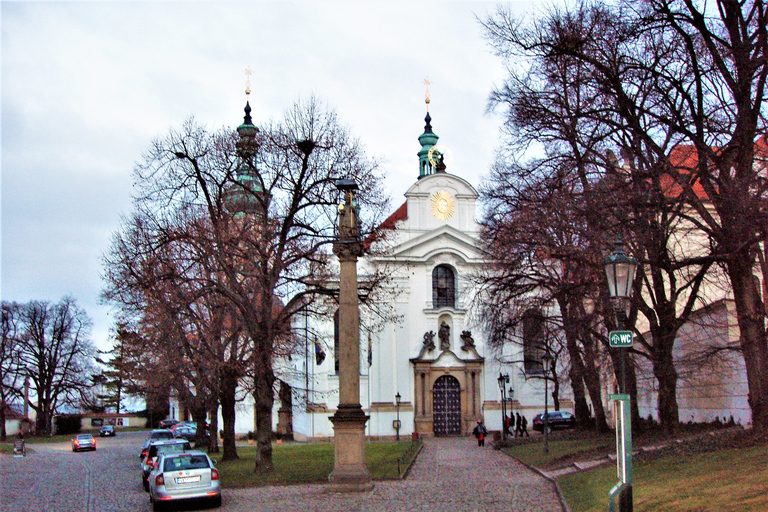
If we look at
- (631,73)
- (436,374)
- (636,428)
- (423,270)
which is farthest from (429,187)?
(631,73)


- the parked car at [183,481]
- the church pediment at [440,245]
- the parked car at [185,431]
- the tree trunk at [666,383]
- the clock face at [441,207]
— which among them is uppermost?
the clock face at [441,207]

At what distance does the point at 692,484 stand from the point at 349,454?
8.97 meters

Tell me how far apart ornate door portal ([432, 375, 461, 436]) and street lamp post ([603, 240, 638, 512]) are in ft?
131

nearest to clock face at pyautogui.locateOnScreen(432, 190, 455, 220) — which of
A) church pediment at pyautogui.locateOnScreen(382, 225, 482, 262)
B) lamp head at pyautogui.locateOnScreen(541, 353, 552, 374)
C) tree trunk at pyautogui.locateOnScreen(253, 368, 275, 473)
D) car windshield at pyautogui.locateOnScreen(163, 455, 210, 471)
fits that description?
church pediment at pyautogui.locateOnScreen(382, 225, 482, 262)

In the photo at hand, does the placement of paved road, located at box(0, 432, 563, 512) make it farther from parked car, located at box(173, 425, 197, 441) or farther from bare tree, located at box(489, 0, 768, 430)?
parked car, located at box(173, 425, 197, 441)

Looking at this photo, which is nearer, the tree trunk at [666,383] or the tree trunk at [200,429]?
the tree trunk at [666,383]

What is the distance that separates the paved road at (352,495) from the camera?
60.3ft

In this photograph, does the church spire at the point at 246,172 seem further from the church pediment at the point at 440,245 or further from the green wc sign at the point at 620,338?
the church pediment at the point at 440,245

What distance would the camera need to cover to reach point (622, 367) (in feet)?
37.0

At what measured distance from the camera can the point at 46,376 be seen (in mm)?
71750

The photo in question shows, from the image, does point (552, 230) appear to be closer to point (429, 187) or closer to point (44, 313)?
point (429, 187)

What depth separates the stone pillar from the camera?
21.2 meters

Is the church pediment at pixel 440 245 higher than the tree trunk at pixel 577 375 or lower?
higher

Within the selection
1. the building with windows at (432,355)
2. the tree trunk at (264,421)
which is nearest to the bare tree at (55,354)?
the building with windows at (432,355)
